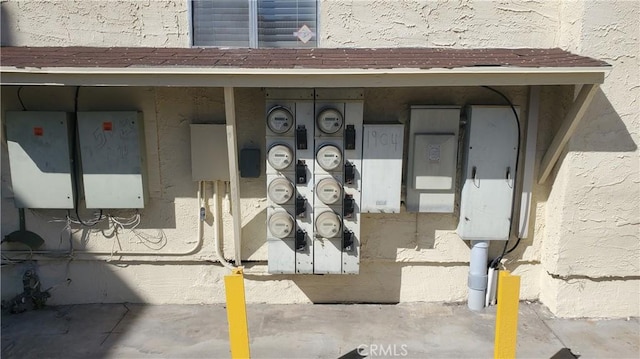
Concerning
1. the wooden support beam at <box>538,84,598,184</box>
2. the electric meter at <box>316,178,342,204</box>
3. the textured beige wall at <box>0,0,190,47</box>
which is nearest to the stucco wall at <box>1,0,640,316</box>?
the textured beige wall at <box>0,0,190,47</box>

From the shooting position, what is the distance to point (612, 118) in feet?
13.4

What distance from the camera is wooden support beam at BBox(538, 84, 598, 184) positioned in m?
3.70

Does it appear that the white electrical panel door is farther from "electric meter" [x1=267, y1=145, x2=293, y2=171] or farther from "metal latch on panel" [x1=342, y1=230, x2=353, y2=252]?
"electric meter" [x1=267, y1=145, x2=293, y2=171]

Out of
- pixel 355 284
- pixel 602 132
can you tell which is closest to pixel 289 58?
pixel 355 284

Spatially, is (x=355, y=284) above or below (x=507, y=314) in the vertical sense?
below

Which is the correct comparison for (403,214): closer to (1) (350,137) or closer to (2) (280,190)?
(1) (350,137)

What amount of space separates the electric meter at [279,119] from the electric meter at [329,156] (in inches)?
15.3

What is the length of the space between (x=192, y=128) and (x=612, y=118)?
403cm

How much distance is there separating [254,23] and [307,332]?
3.13 metres

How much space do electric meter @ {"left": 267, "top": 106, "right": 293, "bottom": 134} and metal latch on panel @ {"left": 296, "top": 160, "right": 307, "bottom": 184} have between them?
36 cm

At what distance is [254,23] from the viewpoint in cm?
441

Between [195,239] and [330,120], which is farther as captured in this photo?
[195,239]

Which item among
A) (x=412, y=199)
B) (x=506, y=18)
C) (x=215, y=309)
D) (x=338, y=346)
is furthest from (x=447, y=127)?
(x=215, y=309)

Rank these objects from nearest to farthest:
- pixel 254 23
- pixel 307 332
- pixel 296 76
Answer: pixel 296 76 → pixel 307 332 → pixel 254 23
